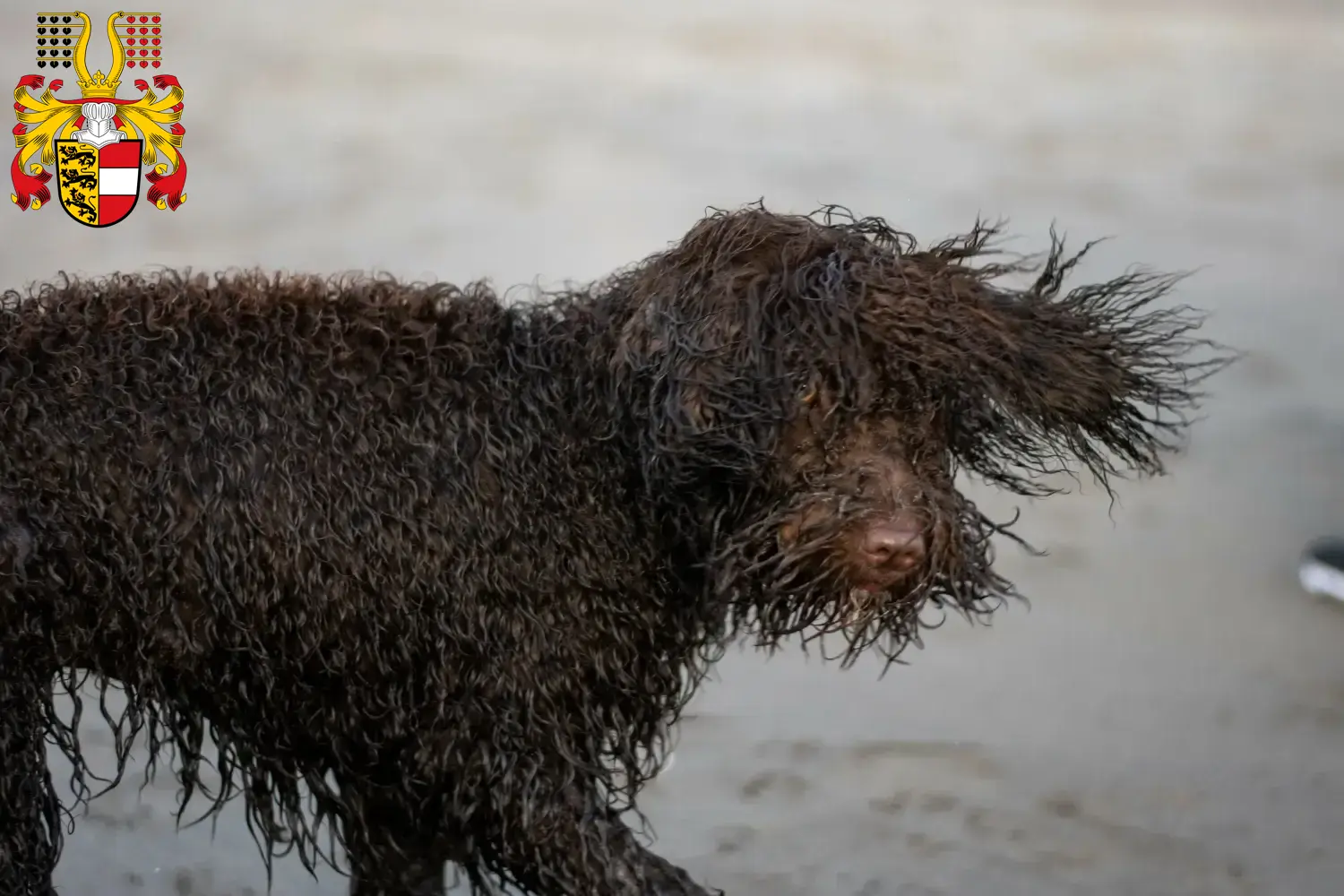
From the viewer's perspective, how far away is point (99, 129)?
4.09 m

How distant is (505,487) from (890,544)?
0.68 m

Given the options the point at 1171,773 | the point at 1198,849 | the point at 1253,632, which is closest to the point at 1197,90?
the point at 1253,632

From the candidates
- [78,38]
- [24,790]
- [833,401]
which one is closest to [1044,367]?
[833,401]

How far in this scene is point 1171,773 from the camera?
4.19 m

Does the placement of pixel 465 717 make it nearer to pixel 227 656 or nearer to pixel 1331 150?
pixel 227 656

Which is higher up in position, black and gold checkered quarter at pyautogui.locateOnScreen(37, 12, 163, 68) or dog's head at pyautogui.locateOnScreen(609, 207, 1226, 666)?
black and gold checkered quarter at pyautogui.locateOnScreen(37, 12, 163, 68)

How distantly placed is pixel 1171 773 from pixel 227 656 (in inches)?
115

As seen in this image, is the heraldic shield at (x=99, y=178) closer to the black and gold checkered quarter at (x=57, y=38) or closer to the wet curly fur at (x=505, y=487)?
the black and gold checkered quarter at (x=57, y=38)

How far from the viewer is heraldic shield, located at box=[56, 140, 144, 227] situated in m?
4.15

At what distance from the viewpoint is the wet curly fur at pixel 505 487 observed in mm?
2225

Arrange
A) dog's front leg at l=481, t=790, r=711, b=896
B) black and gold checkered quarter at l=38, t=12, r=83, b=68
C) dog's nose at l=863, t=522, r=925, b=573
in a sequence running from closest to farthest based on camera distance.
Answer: dog's nose at l=863, t=522, r=925, b=573
dog's front leg at l=481, t=790, r=711, b=896
black and gold checkered quarter at l=38, t=12, r=83, b=68

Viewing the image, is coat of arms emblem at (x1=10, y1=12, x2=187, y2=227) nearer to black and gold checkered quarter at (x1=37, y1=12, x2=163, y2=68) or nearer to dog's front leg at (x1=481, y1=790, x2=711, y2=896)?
black and gold checkered quarter at (x1=37, y1=12, x2=163, y2=68)

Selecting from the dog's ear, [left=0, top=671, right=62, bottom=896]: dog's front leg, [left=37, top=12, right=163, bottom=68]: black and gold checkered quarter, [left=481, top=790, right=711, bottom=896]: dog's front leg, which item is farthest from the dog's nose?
[left=37, top=12, right=163, bottom=68]: black and gold checkered quarter

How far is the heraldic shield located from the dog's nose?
2932mm
